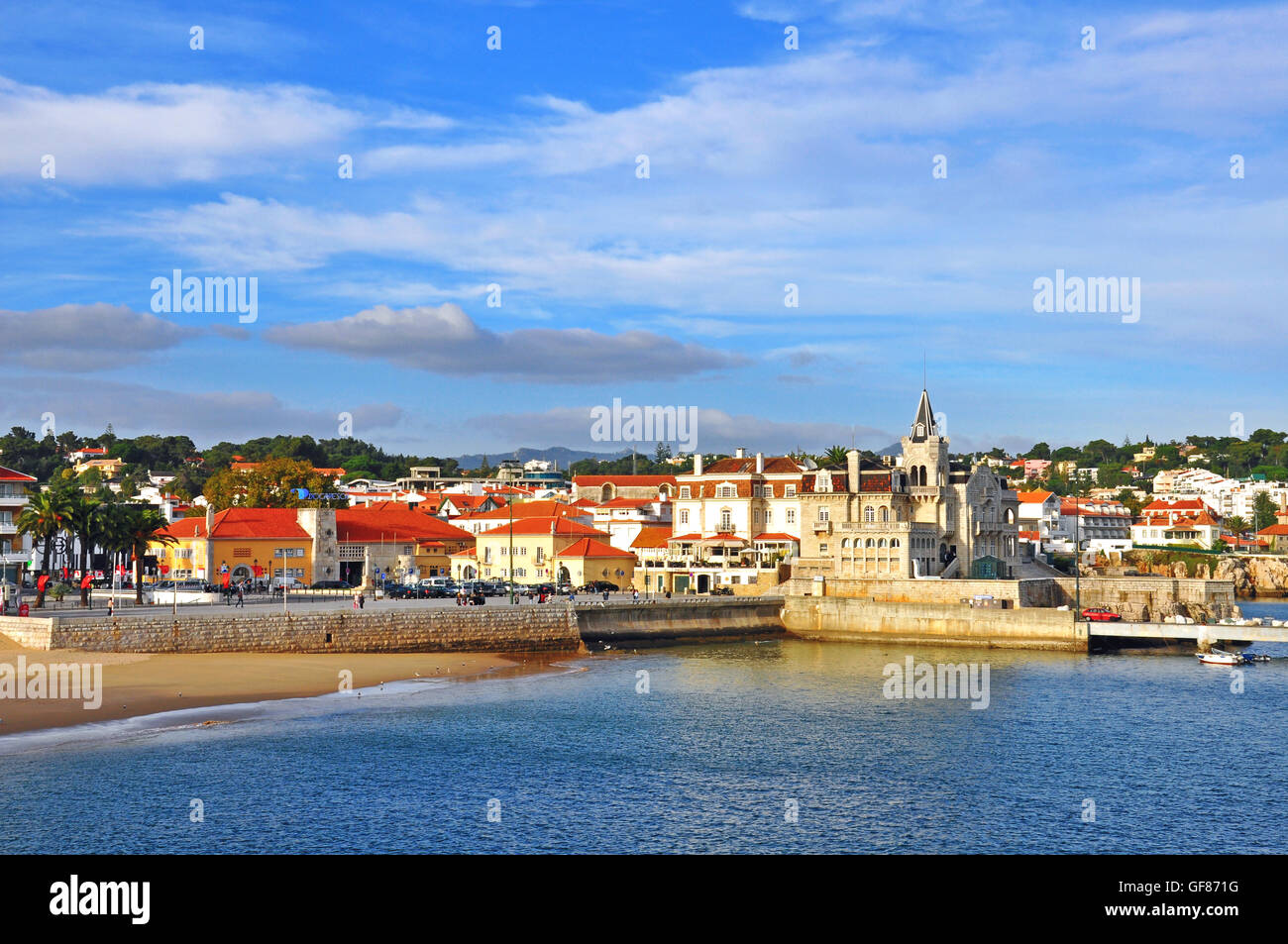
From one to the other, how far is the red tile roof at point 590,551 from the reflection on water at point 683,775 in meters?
36.7

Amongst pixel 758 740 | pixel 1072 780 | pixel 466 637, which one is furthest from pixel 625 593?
pixel 1072 780

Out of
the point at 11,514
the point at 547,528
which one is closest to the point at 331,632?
the point at 11,514

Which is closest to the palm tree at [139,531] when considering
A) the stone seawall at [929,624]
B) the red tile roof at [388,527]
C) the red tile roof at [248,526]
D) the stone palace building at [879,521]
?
the red tile roof at [248,526]

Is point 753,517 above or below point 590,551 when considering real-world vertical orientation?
above

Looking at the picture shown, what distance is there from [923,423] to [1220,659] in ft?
106

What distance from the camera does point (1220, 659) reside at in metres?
65.8

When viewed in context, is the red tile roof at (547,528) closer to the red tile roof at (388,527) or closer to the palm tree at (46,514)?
the red tile roof at (388,527)

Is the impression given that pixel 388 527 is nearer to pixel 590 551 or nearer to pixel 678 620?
pixel 590 551

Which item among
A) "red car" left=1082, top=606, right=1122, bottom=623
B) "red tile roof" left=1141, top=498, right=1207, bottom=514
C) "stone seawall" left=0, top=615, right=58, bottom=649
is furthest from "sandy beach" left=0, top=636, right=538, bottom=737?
"red tile roof" left=1141, top=498, right=1207, bottom=514

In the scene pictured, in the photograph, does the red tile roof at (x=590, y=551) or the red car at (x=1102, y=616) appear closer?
the red car at (x=1102, y=616)

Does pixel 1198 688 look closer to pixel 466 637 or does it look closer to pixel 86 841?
pixel 466 637

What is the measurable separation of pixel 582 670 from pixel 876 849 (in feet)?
109

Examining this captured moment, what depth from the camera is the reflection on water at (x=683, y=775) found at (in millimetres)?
28922

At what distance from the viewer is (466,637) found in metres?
64.2
